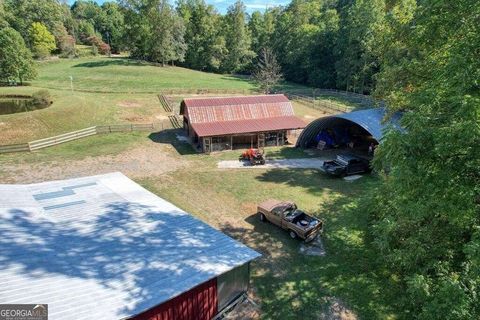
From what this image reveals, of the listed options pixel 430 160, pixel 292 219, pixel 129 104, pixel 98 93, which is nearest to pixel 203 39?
pixel 98 93

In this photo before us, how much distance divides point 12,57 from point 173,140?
122ft

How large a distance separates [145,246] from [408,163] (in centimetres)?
934

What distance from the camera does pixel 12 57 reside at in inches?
2083

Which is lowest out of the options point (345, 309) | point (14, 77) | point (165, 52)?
point (345, 309)

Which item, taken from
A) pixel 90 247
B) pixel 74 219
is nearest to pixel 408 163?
pixel 90 247

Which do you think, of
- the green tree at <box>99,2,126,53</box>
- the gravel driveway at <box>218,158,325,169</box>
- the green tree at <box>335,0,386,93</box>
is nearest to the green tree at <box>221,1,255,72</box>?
the green tree at <box>335,0,386,93</box>

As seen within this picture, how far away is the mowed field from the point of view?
1430cm

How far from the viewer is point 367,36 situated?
203ft

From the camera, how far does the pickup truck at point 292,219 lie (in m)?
17.6

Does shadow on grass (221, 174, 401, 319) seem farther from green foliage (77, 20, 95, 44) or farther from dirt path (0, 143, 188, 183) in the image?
green foliage (77, 20, 95, 44)

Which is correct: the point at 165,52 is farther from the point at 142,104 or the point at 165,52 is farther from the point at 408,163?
the point at 408,163

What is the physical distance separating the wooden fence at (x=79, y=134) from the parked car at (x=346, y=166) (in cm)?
2174

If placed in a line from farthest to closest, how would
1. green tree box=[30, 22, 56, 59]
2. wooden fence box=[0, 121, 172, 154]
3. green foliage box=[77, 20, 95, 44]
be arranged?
green foliage box=[77, 20, 95, 44]
green tree box=[30, 22, 56, 59]
wooden fence box=[0, 121, 172, 154]

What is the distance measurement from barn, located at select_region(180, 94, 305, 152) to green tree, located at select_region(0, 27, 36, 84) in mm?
35843
